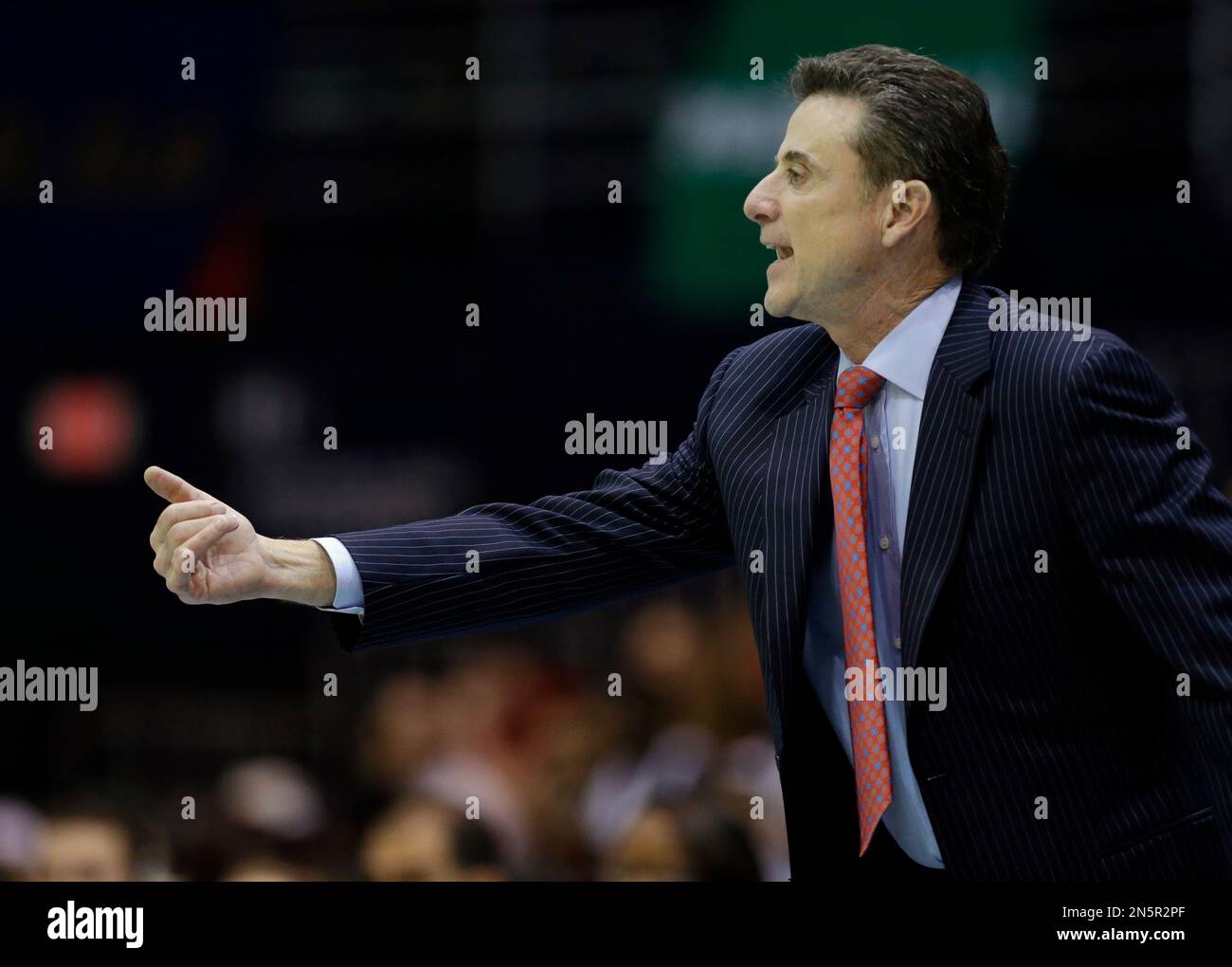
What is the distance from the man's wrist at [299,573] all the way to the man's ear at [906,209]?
762 mm

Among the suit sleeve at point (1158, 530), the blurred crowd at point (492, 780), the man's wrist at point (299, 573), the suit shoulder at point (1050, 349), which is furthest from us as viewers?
the blurred crowd at point (492, 780)

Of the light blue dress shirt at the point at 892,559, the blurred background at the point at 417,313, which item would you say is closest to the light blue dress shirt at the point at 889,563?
the light blue dress shirt at the point at 892,559

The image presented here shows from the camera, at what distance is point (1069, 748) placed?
5.11 feet

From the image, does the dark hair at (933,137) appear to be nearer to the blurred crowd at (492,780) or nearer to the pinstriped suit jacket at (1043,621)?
the pinstriped suit jacket at (1043,621)

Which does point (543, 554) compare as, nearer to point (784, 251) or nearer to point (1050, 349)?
point (784, 251)

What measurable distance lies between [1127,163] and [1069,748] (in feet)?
6.96

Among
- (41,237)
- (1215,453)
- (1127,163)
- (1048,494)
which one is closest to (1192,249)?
(1127,163)

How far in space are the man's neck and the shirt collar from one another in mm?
20

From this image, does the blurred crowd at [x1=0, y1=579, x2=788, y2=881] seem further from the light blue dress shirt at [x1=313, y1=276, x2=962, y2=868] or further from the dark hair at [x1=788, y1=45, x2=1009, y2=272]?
the dark hair at [x1=788, y1=45, x2=1009, y2=272]

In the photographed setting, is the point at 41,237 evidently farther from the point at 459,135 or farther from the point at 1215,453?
the point at 1215,453

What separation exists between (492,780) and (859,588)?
5.89ft

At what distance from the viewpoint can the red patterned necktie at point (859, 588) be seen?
5.25ft

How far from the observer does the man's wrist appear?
166 centimetres

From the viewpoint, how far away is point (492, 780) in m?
3.26
